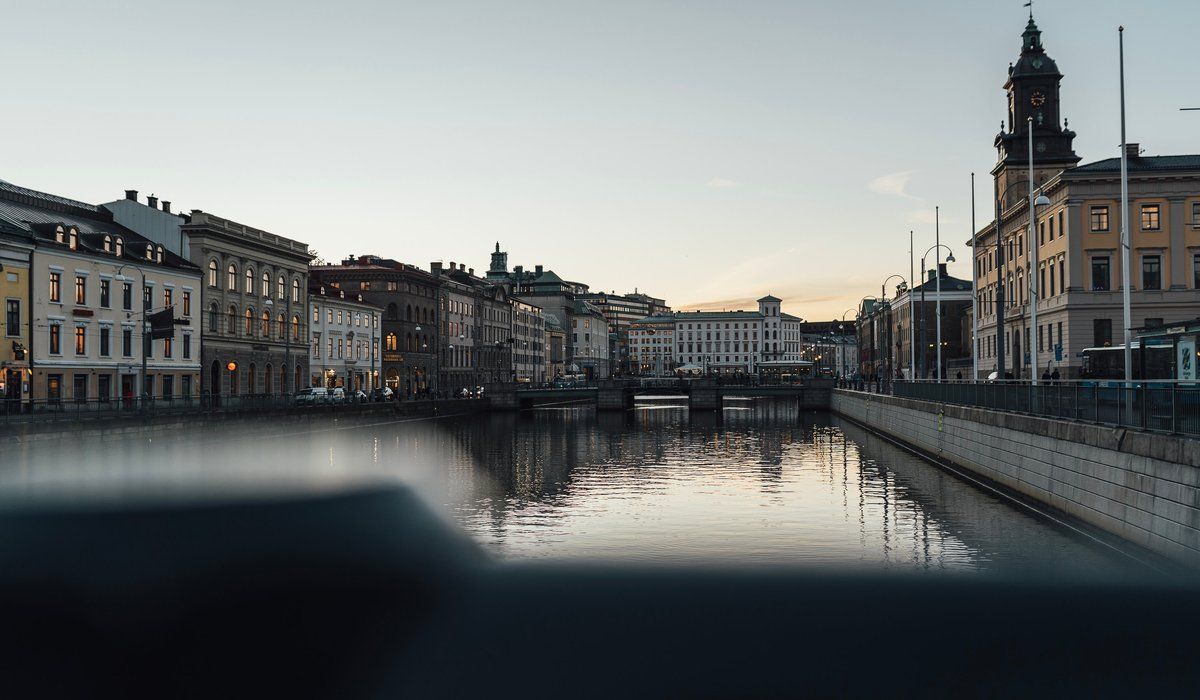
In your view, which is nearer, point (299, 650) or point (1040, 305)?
point (299, 650)

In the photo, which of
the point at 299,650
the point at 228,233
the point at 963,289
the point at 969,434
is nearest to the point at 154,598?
the point at 299,650

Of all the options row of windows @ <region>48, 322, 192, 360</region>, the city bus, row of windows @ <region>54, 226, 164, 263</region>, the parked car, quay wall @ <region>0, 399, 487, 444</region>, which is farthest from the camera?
the parked car

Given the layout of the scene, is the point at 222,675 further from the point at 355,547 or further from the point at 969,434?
the point at 969,434

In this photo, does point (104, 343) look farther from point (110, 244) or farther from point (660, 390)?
point (660, 390)

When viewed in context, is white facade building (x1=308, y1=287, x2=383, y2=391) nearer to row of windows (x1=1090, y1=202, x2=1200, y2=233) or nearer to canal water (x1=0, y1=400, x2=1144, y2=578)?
canal water (x1=0, y1=400, x2=1144, y2=578)

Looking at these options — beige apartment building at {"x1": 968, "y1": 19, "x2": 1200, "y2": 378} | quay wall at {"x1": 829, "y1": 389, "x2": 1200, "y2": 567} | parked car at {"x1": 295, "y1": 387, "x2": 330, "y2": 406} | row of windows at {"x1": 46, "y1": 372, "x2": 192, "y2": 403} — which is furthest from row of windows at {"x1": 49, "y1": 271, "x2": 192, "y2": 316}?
beige apartment building at {"x1": 968, "y1": 19, "x2": 1200, "y2": 378}

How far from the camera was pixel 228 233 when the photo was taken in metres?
87.6

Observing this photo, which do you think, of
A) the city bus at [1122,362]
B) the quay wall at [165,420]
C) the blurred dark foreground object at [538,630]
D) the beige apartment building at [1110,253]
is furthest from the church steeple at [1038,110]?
the blurred dark foreground object at [538,630]

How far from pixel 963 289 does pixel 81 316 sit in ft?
428

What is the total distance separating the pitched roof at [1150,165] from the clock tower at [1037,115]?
31.4 meters

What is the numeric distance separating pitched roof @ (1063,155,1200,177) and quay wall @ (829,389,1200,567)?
124 ft

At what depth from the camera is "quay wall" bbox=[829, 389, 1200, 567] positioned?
2103 cm

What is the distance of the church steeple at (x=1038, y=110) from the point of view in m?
110

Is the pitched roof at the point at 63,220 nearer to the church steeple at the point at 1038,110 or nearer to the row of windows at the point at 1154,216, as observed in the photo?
the row of windows at the point at 1154,216
